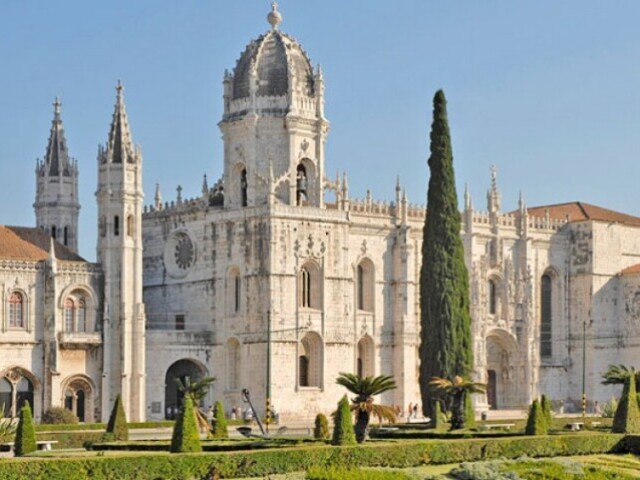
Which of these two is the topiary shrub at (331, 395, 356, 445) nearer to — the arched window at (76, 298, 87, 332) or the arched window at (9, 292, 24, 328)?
the arched window at (9, 292, 24, 328)

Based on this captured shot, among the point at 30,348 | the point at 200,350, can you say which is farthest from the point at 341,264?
the point at 30,348

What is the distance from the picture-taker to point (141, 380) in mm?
72812

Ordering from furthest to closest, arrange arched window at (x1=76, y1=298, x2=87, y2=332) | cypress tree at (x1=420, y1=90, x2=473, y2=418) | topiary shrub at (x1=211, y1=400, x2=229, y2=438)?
arched window at (x1=76, y1=298, x2=87, y2=332)
cypress tree at (x1=420, y1=90, x2=473, y2=418)
topiary shrub at (x1=211, y1=400, x2=229, y2=438)

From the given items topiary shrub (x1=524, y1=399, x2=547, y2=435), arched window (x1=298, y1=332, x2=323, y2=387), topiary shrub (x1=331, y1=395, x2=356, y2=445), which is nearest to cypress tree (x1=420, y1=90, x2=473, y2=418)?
arched window (x1=298, y1=332, x2=323, y2=387)

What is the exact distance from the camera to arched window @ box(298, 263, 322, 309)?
79.2 metres

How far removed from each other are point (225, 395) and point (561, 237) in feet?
83.7

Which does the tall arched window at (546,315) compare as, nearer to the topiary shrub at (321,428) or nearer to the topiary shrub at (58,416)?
the topiary shrub at (58,416)

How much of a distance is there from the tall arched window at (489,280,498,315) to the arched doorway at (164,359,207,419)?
19229mm

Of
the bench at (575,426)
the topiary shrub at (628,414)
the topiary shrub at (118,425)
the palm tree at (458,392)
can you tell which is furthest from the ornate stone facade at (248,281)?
the topiary shrub at (628,414)

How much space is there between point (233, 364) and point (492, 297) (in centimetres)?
1833

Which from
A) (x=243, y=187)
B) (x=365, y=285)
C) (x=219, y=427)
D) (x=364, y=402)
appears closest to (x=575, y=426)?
(x=364, y=402)

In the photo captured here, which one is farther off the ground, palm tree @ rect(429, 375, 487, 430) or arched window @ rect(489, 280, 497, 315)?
arched window @ rect(489, 280, 497, 315)

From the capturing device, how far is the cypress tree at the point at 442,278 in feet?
Result: 229

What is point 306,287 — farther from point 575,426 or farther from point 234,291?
point 575,426
